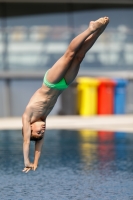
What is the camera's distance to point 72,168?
12539mm

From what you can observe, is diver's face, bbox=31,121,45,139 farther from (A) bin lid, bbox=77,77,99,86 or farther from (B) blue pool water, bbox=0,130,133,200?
(A) bin lid, bbox=77,77,99,86

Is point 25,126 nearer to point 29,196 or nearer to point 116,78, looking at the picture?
point 29,196

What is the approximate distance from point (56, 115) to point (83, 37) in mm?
12808

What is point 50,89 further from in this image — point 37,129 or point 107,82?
point 107,82

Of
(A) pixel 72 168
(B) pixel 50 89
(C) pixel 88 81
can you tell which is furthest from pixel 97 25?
(C) pixel 88 81

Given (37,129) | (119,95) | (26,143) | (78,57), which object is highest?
(78,57)

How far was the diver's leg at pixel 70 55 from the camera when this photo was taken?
30.1 ft

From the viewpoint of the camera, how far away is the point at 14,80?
21.8 meters

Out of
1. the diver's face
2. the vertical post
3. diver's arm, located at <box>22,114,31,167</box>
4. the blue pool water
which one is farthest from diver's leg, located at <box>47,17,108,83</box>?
the vertical post

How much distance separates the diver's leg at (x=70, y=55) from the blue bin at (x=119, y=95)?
1238cm

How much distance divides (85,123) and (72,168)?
7033 mm

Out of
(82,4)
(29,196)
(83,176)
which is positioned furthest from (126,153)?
(82,4)

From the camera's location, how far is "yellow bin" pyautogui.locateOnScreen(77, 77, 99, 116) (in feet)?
70.0

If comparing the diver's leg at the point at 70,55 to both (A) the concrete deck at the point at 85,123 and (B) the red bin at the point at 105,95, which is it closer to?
(A) the concrete deck at the point at 85,123
